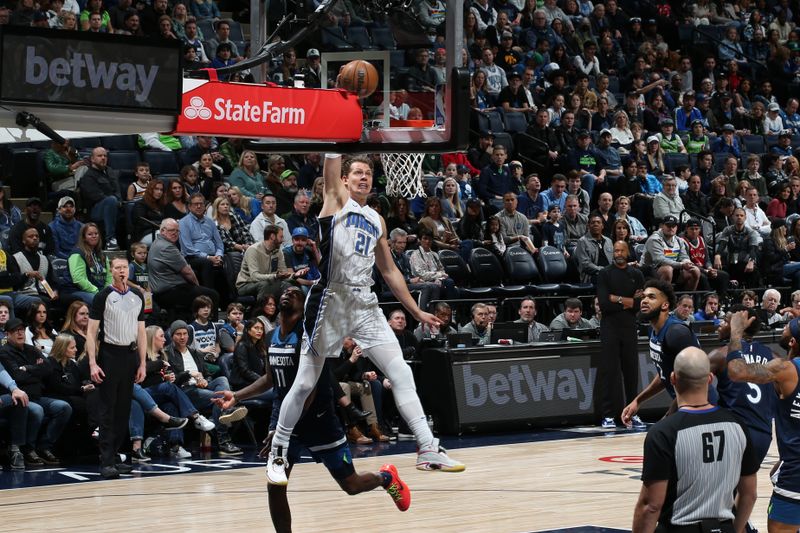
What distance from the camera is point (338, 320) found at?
7855 millimetres

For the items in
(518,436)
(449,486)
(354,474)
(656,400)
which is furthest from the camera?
(656,400)

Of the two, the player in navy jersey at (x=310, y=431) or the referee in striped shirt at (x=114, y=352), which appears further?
the referee in striped shirt at (x=114, y=352)

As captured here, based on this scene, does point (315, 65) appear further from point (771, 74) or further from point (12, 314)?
point (771, 74)

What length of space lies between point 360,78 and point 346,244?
8.17 feet

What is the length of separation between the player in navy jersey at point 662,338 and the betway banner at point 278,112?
8.30 ft

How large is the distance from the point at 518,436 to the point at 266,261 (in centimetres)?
364

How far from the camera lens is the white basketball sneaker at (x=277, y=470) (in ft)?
26.0

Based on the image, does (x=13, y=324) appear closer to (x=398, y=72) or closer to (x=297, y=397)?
(x=398, y=72)

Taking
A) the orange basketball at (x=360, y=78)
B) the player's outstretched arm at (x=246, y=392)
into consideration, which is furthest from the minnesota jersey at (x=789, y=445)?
the orange basketball at (x=360, y=78)

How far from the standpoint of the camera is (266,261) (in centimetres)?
1536

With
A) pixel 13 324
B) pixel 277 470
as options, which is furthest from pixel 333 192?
pixel 13 324

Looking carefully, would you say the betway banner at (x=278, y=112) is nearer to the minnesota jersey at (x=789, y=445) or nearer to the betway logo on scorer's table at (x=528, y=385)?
the minnesota jersey at (x=789, y=445)

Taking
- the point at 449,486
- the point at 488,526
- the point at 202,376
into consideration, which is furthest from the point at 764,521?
the point at 202,376

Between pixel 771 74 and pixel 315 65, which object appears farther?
pixel 771 74
